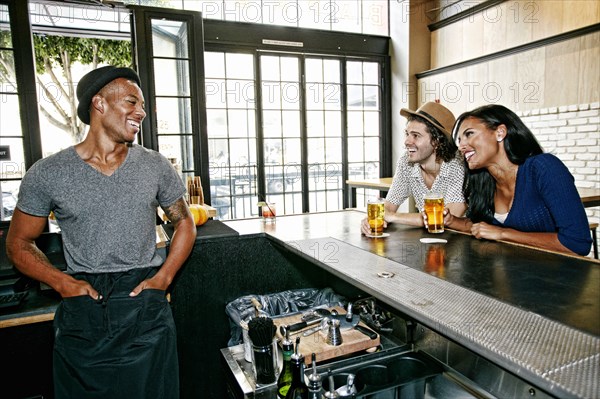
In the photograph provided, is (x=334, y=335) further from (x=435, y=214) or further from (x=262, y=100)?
(x=262, y=100)

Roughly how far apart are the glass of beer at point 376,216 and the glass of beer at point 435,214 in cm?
22

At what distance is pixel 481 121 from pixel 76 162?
1.72m

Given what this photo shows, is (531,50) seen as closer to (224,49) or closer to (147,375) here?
(224,49)

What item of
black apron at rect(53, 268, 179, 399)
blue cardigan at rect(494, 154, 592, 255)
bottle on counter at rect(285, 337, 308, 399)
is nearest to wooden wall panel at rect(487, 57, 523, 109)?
blue cardigan at rect(494, 154, 592, 255)

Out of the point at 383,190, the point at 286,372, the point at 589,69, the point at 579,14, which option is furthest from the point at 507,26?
the point at 286,372

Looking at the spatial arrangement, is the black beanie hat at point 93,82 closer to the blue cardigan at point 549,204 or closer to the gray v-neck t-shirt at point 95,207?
the gray v-neck t-shirt at point 95,207

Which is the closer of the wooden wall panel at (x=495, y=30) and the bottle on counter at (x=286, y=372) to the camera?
the bottle on counter at (x=286, y=372)

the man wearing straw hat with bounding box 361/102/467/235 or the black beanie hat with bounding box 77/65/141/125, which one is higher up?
the black beanie hat with bounding box 77/65/141/125

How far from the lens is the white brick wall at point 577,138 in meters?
4.20

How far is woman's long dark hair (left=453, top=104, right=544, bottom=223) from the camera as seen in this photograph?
179cm

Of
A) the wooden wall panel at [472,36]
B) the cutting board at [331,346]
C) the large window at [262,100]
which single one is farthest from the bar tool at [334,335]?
the wooden wall panel at [472,36]

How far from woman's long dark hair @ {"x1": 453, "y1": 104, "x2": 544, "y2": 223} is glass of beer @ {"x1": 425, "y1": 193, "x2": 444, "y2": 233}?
0.24 metres

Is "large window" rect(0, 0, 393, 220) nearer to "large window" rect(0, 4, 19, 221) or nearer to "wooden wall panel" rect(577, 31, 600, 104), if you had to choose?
"large window" rect(0, 4, 19, 221)

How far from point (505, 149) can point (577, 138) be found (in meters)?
3.27
